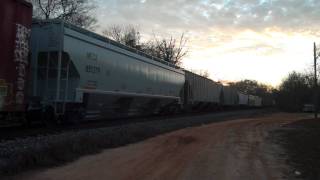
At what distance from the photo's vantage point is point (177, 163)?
39.6 feet

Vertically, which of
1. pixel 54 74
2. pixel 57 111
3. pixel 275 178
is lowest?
pixel 275 178

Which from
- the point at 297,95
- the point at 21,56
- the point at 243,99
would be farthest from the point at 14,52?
the point at 297,95

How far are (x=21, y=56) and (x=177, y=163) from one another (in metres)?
6.17

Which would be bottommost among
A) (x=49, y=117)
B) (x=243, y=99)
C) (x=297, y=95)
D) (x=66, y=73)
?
(x=49, y=117)

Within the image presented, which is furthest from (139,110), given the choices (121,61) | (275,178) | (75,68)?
(275,178)

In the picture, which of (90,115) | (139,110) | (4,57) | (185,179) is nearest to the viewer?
(185,179)

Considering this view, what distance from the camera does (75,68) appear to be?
60.2ft

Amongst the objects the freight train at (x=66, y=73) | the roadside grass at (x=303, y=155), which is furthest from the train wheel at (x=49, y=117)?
the roadside grass at (x=303, y=155)

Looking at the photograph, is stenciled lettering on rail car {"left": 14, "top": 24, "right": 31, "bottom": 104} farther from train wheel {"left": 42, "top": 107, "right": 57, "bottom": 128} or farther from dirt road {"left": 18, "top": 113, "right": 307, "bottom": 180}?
dirt road {"left": 18, "top": 113, "right": 307, "bottom": 180}

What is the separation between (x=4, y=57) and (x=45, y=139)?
267 centimetres

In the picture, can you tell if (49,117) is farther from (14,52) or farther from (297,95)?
(297,95)

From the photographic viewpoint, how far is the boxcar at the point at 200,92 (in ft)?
133

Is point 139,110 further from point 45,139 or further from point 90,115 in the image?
point 45,139

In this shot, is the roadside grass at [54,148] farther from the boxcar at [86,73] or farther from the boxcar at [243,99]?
the boxcar at [243,99]
